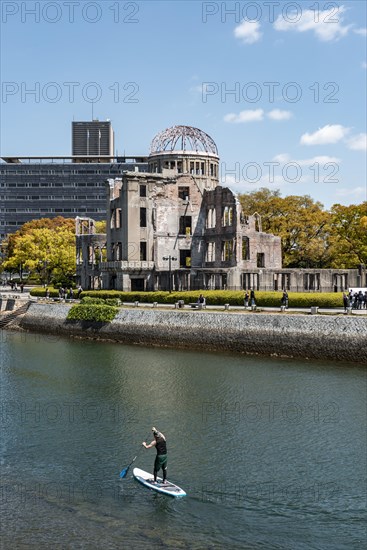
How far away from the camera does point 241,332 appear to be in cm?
4888

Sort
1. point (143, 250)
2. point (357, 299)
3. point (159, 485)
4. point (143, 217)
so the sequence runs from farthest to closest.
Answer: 1. point (143, 217)
2. point (143, 250)
3. point (357, 299)
4. point (159, 485)

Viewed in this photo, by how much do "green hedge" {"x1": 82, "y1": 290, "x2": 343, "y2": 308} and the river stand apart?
9.64 metres

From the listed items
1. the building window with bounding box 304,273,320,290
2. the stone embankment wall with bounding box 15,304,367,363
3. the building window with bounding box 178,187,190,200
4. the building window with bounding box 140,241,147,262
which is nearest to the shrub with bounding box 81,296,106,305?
the stone embankment wall with bounding box 15,304,367,363

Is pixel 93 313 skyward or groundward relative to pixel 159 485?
skyward

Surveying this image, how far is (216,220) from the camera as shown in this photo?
7381cm

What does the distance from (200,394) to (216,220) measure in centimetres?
4098

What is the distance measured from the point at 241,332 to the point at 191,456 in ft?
80.5

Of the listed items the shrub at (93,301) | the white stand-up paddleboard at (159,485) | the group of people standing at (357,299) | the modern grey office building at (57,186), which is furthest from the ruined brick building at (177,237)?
the modern grey office building at (57,186)

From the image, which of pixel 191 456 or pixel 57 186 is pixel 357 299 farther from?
pixel 57 186

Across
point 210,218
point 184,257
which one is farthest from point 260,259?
point 184,257

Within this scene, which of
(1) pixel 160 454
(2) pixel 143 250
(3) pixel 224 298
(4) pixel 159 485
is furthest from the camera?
(2) pixel 143 250

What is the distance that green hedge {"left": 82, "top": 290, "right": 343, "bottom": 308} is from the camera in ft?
167

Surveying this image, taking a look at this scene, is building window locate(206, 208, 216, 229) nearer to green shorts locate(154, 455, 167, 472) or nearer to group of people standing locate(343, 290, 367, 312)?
group of people standing locate(343, 290, 367, 312)

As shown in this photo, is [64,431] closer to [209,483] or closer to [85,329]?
[209,483]
